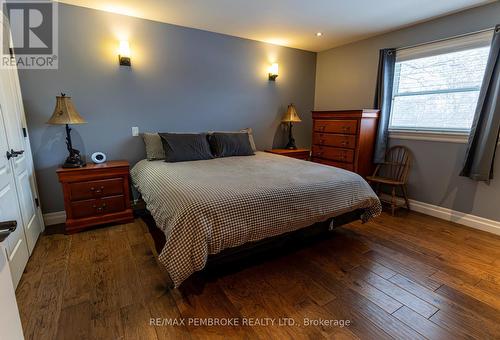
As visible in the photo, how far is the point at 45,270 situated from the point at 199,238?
1.41 meters

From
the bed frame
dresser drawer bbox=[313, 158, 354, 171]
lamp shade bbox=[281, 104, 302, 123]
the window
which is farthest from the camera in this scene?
lamp shade bbox=[281, 104, 302, 123]

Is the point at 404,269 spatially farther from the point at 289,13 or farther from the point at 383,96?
the point at 289,13

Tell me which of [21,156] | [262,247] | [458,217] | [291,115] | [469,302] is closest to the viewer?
[469,302]

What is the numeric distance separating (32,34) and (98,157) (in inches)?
53.0

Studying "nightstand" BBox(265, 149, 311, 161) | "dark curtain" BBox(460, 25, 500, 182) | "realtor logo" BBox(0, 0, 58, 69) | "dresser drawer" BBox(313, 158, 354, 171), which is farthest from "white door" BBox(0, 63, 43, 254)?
"dark curtain" BBox(460, 25, 500, 182)

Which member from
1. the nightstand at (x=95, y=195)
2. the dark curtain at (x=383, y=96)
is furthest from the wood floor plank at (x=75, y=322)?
the dark curtain at (x=383, y=96)

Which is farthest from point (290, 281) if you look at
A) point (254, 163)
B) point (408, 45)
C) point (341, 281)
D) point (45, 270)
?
point (408, 45)

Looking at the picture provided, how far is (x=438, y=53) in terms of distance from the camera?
296cm

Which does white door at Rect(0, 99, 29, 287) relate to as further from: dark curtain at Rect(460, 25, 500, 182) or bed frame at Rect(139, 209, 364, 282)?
dark curtain at Rect(460, 25, 500, 182)

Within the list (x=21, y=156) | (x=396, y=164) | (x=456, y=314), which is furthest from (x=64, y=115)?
(x=396, y=164)

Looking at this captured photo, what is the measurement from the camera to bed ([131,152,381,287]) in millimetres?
1545

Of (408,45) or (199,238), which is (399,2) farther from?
(199,238)

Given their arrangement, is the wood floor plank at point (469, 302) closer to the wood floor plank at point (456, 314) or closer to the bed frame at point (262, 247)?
the wood floor plank at point (456, 314)

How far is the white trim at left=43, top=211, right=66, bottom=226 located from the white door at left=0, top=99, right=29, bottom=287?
76 cm
